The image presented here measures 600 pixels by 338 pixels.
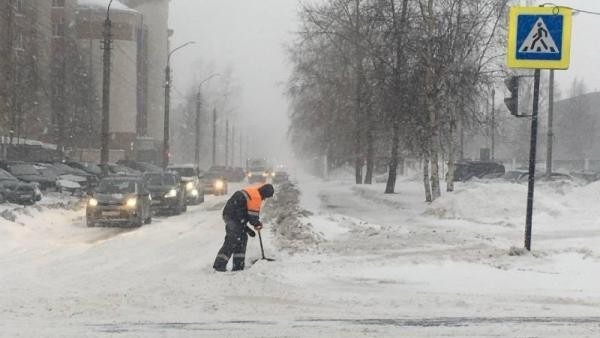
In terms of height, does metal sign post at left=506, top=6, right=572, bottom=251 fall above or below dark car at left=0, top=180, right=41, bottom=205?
above

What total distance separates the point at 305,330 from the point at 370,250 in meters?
6.16

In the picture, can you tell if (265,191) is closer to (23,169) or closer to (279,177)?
(23,169)

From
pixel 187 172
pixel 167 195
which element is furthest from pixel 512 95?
pixel 187 172

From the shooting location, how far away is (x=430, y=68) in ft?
85.9

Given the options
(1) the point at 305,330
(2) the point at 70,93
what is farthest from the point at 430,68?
(2) the point at 70,93

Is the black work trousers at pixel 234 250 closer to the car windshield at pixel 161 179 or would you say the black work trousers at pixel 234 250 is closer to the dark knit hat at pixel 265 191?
the dark knit hat at pixel 265 191

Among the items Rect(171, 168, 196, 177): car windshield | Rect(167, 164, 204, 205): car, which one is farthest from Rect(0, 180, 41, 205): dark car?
Rect(171, 168, 196, 177): car windshield

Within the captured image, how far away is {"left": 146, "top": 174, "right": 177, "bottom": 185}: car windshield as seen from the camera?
2773 centimetres

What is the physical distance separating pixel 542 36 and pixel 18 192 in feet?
69.6

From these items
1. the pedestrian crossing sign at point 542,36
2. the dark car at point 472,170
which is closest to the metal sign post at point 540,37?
the pedestrian crossing sign at point 542,36

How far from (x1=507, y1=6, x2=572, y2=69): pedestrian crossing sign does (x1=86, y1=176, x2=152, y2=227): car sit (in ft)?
42.2

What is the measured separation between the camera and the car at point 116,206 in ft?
68.7

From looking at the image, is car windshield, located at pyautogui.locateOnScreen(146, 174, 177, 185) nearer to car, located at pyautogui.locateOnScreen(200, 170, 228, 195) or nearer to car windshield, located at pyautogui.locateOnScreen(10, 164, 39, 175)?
car windshield, located at pyautogui.locateOnScreen(10, 164, 39, 175)

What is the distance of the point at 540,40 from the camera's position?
39.8 ft
